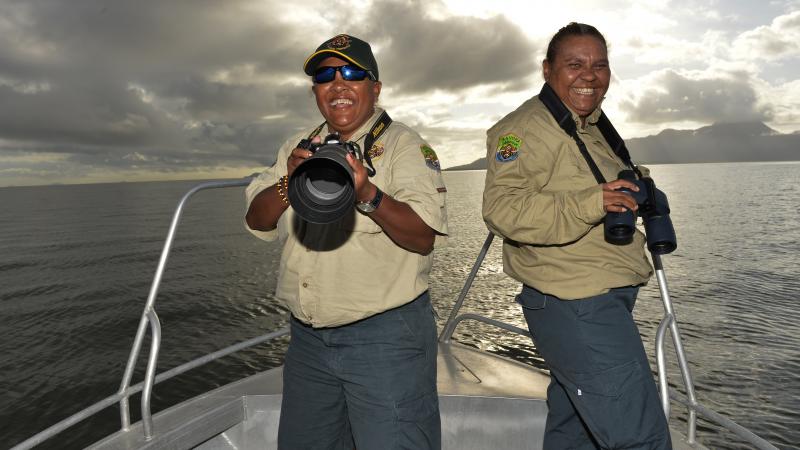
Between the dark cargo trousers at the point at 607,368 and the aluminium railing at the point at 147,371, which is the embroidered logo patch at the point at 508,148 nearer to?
the dark cargo trousers at the point at 607,368

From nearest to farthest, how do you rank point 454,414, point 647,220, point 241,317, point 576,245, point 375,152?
1. point 375,152
2. point 576,245
3. point 647,220
4. point 454,414
5. point 241,317

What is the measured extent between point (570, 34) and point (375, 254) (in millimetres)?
1368

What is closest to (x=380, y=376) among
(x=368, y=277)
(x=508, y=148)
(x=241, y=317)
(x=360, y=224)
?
(x=368, y=277)

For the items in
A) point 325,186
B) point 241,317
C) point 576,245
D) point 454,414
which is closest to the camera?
point 325,186

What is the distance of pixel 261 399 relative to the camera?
3.07m

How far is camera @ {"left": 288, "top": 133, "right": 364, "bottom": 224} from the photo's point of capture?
4.86ft

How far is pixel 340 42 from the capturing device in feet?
6.42

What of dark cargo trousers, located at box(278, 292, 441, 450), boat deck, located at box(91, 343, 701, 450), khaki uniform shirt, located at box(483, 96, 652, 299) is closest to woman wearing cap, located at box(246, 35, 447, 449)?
dark cargo trousers, located at box(278, 292, 441, 450)

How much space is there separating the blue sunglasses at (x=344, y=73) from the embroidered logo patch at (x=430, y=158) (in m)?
0.36

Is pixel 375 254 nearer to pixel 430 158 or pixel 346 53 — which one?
pixel 430 158

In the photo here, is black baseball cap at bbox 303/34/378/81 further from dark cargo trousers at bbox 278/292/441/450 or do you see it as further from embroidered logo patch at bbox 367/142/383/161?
dark cargo trousers at bbox 278/292/441/450

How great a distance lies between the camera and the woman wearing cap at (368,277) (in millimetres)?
1777

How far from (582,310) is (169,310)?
26664mm

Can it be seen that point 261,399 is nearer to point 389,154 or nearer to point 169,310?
point 389,154
